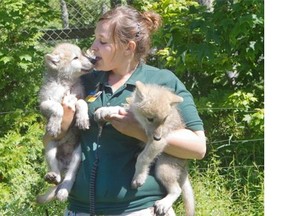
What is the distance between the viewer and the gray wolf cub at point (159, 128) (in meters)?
3.67

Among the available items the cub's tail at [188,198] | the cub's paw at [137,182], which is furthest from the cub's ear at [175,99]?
the cub's tail at [188,198]

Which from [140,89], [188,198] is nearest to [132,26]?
[140,89]

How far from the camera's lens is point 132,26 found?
3.84 meters

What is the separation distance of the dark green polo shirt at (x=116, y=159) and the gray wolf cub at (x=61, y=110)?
11 cm

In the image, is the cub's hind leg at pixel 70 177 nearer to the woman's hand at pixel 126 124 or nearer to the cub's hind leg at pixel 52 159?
the cub's hind leg at pixel 52 159

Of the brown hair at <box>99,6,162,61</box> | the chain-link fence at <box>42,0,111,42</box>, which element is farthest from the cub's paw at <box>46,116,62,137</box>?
the chain-link fence at <box>42,0,111,42</box>

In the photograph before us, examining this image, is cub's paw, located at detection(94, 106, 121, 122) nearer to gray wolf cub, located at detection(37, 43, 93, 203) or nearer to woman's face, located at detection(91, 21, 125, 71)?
gray wolf cub, located at detection(37, 43, 93, 203)

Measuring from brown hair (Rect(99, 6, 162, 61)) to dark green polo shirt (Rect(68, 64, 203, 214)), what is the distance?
15 cm

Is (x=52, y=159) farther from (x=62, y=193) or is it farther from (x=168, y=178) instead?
(x=168, y=178)

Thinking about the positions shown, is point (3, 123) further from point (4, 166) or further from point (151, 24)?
point (151, 24)

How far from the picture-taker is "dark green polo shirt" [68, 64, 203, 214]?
11.5ft

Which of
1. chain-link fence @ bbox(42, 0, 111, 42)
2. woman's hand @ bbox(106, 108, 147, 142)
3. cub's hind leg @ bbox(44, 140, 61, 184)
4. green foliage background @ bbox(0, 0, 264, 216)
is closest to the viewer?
woman's hand @ bbox(106, 108, 147, 142)

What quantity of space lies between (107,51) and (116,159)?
64 centimetres
